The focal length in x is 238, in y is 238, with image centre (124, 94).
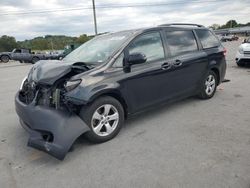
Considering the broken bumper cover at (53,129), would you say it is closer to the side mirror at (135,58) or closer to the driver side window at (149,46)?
the side mirror at (135,58)

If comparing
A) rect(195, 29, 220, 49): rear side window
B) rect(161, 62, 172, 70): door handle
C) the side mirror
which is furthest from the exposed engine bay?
rect(195, 29, 220, 49): rear side window

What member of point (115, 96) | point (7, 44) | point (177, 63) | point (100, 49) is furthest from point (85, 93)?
point (7, 44)

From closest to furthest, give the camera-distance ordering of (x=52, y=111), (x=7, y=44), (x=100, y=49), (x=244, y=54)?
(x=52, y=111) → (x=100, y=49) → (x=244, y=54) → (x=7, y=44)

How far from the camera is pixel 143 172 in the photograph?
2.79 meters

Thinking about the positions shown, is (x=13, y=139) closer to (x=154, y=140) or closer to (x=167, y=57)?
(x=154, y=140)

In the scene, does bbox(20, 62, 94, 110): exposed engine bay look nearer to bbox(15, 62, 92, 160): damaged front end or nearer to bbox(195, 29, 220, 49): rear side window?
bbox(15, 62, 92, 160): damaged front end

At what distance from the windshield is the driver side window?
0.20 meters

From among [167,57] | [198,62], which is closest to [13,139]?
[167,57]

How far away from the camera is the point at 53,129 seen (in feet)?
10.1

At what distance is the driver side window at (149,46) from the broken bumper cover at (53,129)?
5.00 ft

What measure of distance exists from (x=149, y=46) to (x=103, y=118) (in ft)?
5.11

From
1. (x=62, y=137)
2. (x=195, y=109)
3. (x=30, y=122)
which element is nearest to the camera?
(x=62, y=137)

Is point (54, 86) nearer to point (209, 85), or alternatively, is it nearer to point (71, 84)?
point (71, 84)

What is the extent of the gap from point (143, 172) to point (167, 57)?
236 centimetres
